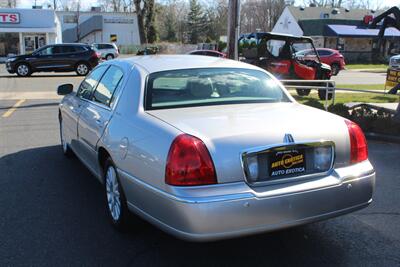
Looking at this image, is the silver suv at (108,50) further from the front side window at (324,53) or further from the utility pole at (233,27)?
the utility pole at (233,27)

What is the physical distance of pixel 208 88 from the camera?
449cm

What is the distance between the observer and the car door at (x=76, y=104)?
5445 millimetres

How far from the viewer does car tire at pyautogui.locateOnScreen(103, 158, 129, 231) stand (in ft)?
13.4

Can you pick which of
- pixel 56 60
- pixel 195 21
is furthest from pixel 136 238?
pixel 195 21

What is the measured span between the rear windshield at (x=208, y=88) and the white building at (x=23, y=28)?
127 ft

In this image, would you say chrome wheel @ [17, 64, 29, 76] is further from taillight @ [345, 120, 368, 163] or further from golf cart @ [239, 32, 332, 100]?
taillight @ [345, 120, 368, 163]

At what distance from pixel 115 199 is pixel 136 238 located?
395 millimetres

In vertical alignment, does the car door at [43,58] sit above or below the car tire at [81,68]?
above

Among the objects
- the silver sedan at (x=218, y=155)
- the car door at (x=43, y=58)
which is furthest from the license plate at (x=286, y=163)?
the car door at (x=43, y=58)

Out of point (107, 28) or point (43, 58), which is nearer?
point (43, 58)

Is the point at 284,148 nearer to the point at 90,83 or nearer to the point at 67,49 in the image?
the point at 90,83

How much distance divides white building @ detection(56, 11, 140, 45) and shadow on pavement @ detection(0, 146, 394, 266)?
62392mm

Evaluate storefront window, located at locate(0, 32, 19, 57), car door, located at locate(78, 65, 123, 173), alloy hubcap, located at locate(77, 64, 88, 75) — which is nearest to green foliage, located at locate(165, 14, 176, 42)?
storefront window, located at locate(0, 32, 19, 57)

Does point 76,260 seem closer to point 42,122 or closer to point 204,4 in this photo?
point 42,122
